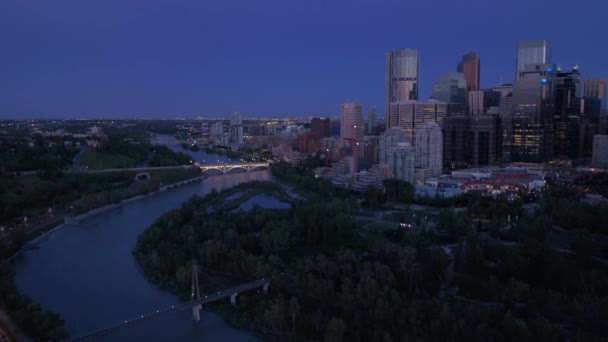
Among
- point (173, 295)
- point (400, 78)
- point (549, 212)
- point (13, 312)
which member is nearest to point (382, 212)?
point (549, 212)

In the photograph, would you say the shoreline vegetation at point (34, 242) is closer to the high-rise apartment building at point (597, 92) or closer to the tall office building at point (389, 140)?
the tall office building at point (389, 140)

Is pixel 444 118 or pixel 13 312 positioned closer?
pixel 13 312

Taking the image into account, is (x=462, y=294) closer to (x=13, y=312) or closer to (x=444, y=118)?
(x=13, y=312)

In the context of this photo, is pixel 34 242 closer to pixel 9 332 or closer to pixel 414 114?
pixel 9 332

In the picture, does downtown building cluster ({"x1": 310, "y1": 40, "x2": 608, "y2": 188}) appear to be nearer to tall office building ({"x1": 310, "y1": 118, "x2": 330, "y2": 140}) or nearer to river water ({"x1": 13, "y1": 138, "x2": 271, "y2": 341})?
tall office building ({"x1": 310, "y1": 118, "x2": 330, "y2": 140})

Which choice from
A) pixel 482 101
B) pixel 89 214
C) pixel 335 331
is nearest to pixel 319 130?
pixel 482 101
